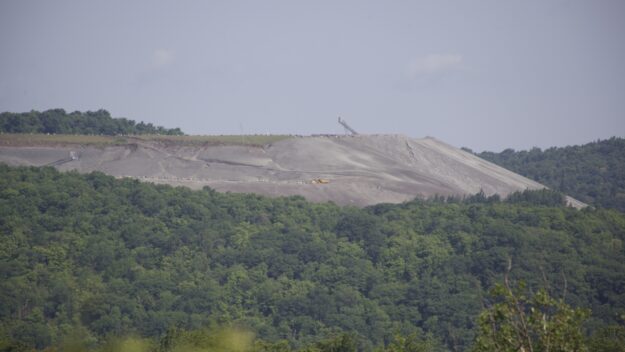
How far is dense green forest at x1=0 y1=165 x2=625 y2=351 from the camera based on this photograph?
285 feet

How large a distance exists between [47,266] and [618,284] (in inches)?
1772

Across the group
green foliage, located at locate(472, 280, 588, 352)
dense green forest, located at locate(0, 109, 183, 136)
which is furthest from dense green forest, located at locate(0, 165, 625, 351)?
green foliage, located at locate(472, 280, 588, 352)

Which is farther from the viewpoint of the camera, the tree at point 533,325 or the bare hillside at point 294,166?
the bare hillside at point 294,166

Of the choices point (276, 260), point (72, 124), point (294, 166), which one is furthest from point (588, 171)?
point (276, 260)

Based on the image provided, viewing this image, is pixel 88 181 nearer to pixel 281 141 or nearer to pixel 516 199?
pixel 281 141

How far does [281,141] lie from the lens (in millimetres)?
132125

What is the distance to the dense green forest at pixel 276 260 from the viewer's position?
86750mm

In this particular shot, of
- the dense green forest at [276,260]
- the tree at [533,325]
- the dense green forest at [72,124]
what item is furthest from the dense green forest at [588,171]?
the tree at [533,325]

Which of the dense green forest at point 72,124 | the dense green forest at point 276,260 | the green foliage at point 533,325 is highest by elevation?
the dense green forest at point 72,124

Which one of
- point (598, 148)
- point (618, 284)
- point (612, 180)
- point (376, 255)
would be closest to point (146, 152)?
point (376, 255)

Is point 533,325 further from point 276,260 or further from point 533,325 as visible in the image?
point 276,260

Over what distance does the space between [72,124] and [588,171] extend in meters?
72.4

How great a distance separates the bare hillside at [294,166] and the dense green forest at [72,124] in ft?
75.5

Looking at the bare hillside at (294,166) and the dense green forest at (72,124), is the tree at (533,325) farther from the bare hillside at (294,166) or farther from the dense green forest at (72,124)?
the dense green forest at (72,124)
